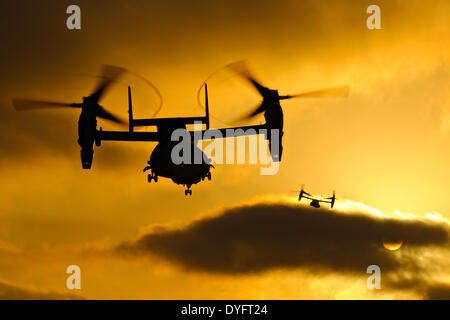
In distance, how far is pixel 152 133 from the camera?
5919 centimetres

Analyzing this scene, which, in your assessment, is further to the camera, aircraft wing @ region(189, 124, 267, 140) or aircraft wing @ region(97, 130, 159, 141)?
aircraft wing @ region(97, 130, 159, 141)

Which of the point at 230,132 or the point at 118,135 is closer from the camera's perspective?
the point at 118,135

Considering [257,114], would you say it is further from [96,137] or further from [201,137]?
[96,137]

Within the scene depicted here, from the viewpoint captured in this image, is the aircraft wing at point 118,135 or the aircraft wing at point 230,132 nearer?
the aircraft wing at point 230,132
